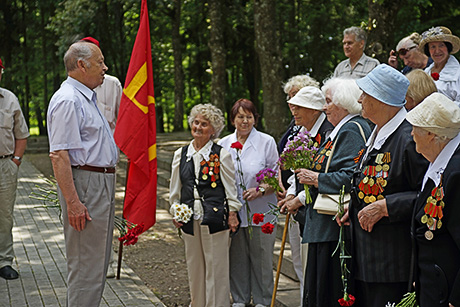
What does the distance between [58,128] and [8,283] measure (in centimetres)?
290

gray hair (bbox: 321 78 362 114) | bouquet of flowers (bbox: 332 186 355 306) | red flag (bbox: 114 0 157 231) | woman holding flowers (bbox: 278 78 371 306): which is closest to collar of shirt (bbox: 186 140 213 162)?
red flag (bbox: 114 0 157 231)

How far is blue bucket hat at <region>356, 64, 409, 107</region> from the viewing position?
3.64 metres

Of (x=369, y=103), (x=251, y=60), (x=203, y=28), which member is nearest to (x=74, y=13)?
(x=203, y=28)

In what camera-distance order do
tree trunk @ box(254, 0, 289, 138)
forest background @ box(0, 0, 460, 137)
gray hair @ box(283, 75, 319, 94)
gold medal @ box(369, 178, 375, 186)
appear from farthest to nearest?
forest background @ box(0, 0, 460, 137), tree trunk @ box(254, 0, 289, 138), gray hair @ box(283, 75, 319, 94), gold medal @ box(369, 178, 375, 186)

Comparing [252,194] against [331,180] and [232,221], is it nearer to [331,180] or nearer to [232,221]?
[232,221]

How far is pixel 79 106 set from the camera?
14.5 feet

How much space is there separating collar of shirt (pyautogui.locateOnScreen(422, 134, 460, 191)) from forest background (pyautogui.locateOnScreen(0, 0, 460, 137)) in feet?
19.8

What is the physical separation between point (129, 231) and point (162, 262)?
2.58 m

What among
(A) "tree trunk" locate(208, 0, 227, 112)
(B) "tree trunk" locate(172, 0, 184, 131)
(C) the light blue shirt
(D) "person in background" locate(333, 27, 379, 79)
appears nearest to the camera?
(C) the light blue shirt

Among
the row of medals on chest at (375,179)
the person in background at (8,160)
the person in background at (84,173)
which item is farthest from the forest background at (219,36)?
the row of medals on chest at (375,179)

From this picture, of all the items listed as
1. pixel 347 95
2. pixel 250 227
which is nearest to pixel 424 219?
pixel 347 95

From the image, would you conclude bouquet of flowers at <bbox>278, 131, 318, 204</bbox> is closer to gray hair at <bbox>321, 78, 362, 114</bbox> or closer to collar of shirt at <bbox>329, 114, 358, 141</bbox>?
collar of shirt at <bbox>329, 114, 358, 141</bbox>

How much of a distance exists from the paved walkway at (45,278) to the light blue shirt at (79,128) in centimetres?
126

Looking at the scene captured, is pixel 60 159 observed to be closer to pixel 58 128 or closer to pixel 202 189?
pixel 58 128
